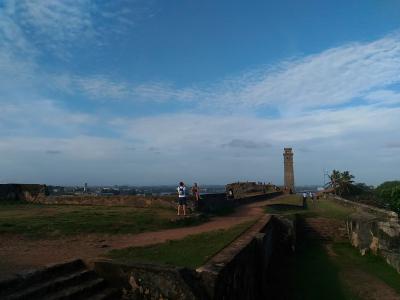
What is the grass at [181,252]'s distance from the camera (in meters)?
7.20

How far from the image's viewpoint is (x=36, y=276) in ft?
18.6

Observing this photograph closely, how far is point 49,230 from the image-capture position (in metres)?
9.89

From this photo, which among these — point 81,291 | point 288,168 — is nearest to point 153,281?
point 81,291

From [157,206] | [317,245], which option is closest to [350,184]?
[317,245]

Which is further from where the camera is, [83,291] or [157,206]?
[157,206]

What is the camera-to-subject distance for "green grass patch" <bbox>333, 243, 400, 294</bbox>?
38.9 feet

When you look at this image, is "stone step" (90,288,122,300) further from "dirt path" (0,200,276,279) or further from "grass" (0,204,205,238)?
"grass" (0,204,205,238)

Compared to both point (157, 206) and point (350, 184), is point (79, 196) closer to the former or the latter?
point (157, 206)

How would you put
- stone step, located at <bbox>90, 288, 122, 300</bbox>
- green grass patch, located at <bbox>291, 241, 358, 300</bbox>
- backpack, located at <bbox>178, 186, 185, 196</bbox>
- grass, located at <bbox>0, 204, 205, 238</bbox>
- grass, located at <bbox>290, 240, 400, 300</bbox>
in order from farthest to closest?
backpack, located at <bbox>178, 186, 185, 196</bbox> < grass, located at <bbox>290, 240, 400, 300</bbox> < green grass patch, located at <bbox>291, 241, 358, 300</bbox> < grass, located at <bbox>0, 204, 205, 238</bbox> < stone step, located at <bbox>90, 288, 122, 300</bbox>

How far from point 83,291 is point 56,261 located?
1.08 m

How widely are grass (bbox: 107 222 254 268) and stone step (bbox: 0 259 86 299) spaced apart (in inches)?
29.1

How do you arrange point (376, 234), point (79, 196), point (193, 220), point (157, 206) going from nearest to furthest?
1. point (193, 220)
2. point (376, 234)
3. point (157, 206)
4. point (79, 196)

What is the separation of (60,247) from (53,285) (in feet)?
8.77

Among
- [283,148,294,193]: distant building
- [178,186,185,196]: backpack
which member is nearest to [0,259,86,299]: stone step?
[178,186,185,196]: backpack
